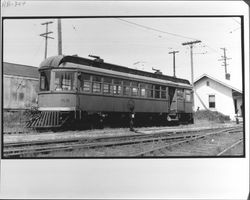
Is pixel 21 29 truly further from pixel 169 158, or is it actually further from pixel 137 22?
pixel 169 158

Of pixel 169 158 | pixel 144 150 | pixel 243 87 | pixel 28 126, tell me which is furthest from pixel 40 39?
pixel 243 87

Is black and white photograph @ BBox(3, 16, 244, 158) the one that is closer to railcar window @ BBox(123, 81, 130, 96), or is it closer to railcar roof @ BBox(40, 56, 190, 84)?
railcar roof @ BBox(40, 56, 190, 84)

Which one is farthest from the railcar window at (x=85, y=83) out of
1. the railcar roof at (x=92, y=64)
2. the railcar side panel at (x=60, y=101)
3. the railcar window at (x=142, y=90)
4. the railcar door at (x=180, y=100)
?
the railcar door at (x=180, y=100)

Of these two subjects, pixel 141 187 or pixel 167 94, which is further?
pixel 167 94

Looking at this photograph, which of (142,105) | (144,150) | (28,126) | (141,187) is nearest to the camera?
(141,187)

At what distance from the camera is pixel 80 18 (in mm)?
4254

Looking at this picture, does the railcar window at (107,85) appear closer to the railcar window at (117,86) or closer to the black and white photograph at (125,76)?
the railcar window at (117,86)

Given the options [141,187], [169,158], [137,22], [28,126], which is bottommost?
[141,187]

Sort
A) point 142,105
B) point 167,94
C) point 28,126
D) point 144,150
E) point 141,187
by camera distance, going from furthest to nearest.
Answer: point 167,94
point 142,105
point 28,126
point 144,150
point 141,187

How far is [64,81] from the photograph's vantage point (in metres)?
5.60

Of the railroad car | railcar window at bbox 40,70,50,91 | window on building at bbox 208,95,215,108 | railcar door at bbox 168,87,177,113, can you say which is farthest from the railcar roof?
railcar door at bbox 168,87,177,113

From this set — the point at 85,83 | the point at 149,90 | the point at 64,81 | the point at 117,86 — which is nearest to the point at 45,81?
the point at 64,81

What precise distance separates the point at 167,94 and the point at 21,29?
323cm

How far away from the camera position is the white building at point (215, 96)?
4.63 metres
